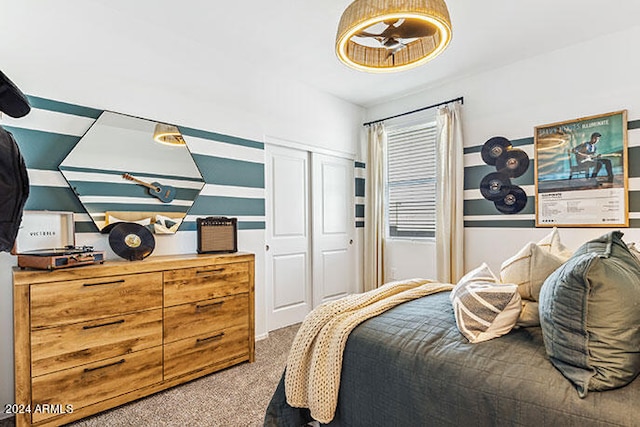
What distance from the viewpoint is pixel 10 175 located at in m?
1.19

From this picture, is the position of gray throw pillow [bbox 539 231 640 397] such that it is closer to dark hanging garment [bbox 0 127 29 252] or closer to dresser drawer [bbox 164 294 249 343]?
dark hanging garment [bbox 0 127 29 252]

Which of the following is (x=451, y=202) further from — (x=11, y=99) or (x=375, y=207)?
(x=11, y=99)

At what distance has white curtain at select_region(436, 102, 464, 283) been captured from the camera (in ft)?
12.0

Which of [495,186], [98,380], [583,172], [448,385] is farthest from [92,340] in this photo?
[583,172]

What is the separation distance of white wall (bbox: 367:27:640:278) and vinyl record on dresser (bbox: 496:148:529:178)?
0.18m

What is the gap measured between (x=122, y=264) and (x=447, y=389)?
76.3 inches

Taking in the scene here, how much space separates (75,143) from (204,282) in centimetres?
130

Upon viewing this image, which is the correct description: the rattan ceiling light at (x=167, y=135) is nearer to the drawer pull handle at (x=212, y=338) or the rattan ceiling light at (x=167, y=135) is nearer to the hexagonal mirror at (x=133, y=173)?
the hexagonal mirror at (x=133, y=173)

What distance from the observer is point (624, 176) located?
9.18ft

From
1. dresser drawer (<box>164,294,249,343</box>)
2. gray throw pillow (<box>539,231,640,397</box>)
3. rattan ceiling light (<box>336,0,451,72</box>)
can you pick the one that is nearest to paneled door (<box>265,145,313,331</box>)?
dresser drawer (<box>164,294,249,343</box>)

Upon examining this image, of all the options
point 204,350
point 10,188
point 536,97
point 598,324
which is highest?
point 536,97

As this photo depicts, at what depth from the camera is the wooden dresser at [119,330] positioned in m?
1.78

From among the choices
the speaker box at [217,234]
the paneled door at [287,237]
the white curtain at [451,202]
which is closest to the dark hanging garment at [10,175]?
the speaker box at [217,234]

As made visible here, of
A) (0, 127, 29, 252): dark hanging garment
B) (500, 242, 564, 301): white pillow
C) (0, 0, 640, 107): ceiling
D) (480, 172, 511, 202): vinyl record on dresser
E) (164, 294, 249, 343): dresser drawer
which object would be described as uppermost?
(0, 0, 640, 107): ceiling
